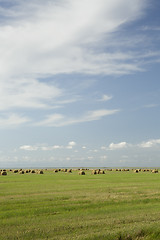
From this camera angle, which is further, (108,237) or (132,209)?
(132,209)

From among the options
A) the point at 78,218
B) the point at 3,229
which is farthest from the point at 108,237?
the point at 3,229

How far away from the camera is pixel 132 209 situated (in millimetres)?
16328

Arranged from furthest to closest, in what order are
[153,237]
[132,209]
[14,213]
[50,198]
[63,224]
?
[50,198]
[132,209]
[14,213]
[63,224]
[153,237]

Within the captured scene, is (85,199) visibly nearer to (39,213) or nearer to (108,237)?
(39,213)

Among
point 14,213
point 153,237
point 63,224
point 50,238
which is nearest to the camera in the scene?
point 50,238

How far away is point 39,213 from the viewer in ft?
49.8

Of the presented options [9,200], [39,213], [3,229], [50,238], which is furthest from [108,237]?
[9,200]

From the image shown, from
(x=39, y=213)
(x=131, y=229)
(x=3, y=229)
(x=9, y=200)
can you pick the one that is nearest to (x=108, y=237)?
(x=131, y=229)

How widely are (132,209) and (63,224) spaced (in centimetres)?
543

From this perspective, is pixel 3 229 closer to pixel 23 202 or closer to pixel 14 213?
pixel 14 213

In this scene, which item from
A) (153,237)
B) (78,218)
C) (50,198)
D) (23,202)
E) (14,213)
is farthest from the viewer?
(50,198)

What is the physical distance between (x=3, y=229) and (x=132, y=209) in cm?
794

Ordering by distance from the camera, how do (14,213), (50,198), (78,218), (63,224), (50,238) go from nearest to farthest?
(50,238), (63,224), (78,218), (14,213), (50,198)

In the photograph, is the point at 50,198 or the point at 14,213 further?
the point at 50,198
